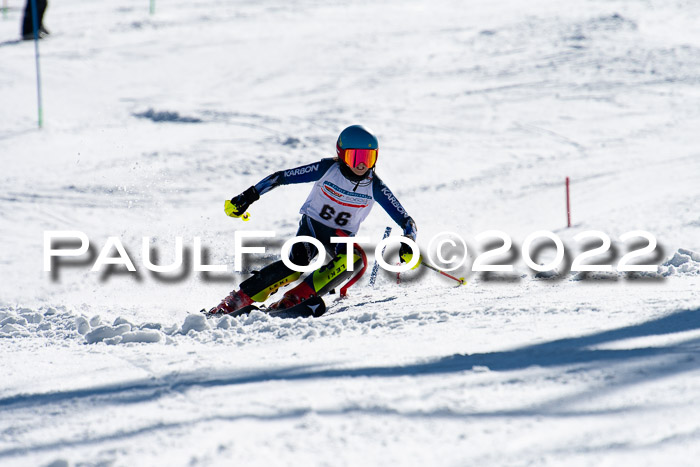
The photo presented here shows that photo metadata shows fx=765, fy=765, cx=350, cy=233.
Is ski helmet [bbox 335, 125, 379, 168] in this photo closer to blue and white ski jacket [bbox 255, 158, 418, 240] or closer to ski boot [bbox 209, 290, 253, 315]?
blue and white ski jacket [bbox 255, 158, 418, 240]

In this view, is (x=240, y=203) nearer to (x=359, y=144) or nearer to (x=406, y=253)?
(x=359, y=144)

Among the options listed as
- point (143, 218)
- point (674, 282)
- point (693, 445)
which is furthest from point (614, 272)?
point (143, 218)

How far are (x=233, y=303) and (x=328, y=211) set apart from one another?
1.05 metres

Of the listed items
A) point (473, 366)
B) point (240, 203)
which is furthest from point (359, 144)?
point (473, 366)

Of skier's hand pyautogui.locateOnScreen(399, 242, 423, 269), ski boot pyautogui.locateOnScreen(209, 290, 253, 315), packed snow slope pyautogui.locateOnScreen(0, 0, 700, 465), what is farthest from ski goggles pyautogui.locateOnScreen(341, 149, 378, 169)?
ski boot pyautogui.locateOnScreen(209, 290, 253, 315)

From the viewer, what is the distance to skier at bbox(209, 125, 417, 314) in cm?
566

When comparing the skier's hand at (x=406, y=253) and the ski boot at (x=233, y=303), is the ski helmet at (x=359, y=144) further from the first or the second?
the ski boot at (x=233, y=303)

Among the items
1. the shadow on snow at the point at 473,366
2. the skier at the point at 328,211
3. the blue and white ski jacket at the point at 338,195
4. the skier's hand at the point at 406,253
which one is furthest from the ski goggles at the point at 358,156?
the shadow on snow at the point at 473,366

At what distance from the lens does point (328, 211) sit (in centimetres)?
601

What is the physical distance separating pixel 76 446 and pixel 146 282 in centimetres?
490

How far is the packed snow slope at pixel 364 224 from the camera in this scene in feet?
9.09

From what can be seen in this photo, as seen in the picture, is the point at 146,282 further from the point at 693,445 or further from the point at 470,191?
the point at 693,445

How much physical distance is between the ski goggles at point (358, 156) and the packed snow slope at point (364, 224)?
1060mm

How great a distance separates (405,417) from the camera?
9.18 ft
